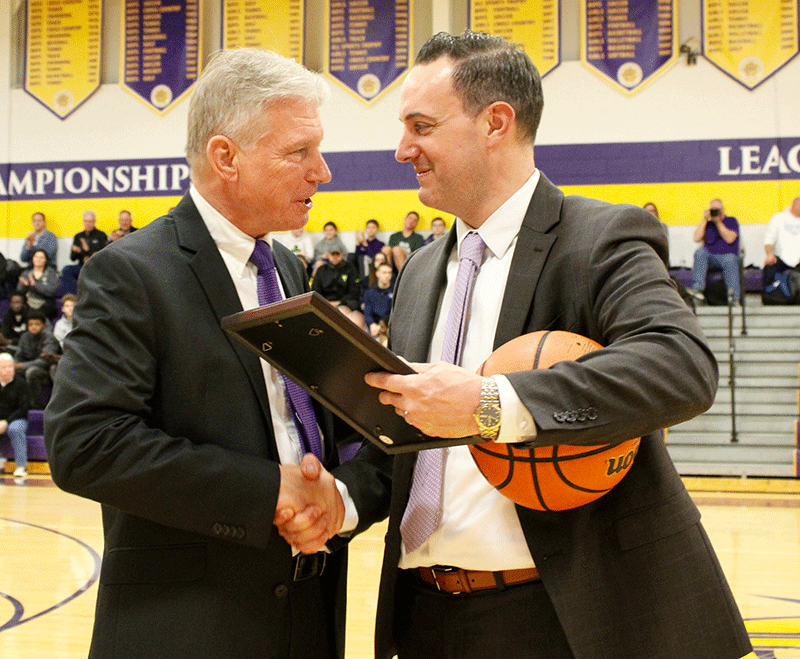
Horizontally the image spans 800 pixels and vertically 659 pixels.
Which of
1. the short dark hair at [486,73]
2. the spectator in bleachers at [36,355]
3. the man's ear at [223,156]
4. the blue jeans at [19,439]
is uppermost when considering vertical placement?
the short dark hair at [486,73]

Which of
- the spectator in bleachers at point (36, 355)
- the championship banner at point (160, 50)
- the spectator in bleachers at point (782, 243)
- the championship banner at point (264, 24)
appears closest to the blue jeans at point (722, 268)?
the spectator in bleachers at point (782, 243)

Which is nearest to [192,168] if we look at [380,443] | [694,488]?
[380,443]

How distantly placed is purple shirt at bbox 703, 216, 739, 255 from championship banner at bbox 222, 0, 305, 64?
674cm

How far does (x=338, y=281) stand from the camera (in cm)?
1205

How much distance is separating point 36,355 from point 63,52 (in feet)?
18.3

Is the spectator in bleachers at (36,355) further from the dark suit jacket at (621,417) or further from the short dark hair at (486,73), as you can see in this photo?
the dark suit jacket at (621,417)

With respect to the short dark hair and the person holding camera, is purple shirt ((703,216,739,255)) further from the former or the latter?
the short dark hair

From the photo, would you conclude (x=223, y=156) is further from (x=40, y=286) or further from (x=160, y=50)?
(x=160, y=50)

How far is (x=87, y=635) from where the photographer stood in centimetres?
408

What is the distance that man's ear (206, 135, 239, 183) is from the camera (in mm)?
1968

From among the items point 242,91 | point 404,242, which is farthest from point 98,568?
point 404,242

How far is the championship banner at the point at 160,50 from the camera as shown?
13266 millimetres

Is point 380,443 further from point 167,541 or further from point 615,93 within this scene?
point 615,93

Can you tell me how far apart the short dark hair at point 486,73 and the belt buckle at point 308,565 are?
Answer: 3.81 feet
